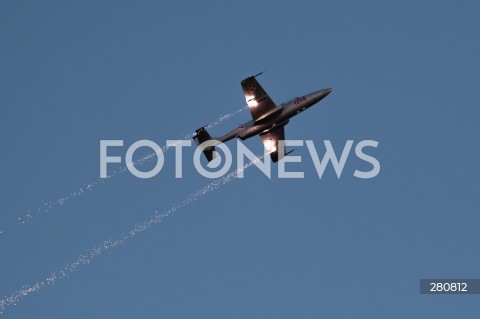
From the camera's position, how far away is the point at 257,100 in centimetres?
9162

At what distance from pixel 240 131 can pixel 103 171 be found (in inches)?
528

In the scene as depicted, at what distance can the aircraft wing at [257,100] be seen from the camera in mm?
90938

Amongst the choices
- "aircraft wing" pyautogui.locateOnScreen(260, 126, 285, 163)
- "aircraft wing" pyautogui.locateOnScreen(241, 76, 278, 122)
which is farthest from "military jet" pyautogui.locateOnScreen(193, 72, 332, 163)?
"aircraft wing" pyautogui.locateOnScreen(260, 126, 285, 163)

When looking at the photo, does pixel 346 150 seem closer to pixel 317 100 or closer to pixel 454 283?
pixel 317 100

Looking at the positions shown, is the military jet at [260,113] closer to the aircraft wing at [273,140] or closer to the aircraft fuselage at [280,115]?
the aircraft fuselage at [280,115]

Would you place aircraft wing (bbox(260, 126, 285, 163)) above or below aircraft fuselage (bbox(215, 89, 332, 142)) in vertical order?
below

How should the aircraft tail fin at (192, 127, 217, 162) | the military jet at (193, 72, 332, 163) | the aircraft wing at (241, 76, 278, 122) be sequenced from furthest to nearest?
the aircraft tail fin at (192, 127, 217, 162)
the military jet at (193, 72, 332, 163)
the aircraft wing at (241, 76, 278, 122)

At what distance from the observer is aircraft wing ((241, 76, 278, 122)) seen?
90938 millimetres

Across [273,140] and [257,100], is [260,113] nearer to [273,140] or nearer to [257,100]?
[257,100]

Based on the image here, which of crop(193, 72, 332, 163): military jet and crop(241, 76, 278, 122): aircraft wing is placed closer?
crop(241, 76, 278, 122): aircraft wing

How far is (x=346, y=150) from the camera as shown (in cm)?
9356

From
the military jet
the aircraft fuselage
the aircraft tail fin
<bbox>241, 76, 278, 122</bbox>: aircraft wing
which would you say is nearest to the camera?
<bbox>241, 76, 278, 122</bbox>: aircraft wing

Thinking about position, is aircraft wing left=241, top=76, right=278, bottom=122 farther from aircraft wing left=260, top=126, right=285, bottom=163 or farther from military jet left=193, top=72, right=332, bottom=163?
aircraft wing left=260, top=126, right=285, bottom=163

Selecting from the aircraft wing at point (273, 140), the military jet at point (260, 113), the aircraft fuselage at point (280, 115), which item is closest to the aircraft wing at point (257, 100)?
the military jet at point (260, 113)
